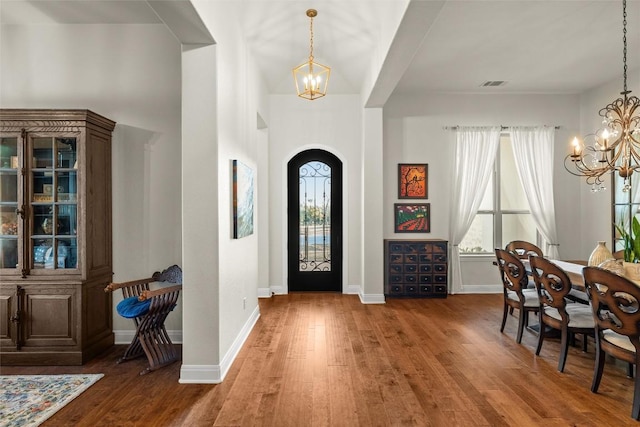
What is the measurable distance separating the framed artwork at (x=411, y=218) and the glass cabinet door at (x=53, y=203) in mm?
4612

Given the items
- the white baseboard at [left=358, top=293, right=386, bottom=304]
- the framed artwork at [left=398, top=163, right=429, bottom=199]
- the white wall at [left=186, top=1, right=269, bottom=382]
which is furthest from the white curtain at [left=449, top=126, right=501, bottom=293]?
the white wall at [left=186, top=1, right=269, bottom=382]

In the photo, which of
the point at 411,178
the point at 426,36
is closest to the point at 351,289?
the point at 411,178

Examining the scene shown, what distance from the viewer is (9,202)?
359 cm

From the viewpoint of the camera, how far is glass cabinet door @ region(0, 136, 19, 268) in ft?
11.8

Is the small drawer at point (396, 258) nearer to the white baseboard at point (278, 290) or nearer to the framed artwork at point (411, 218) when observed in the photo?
the framed artwork at point (411, 218)

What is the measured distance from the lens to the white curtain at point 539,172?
6.48m

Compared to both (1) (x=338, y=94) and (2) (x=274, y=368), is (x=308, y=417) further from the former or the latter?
(1) (x=338, y=94)

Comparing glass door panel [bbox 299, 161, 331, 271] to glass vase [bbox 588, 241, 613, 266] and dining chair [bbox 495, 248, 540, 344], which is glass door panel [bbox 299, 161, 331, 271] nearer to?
dining chair [bbox 495, 248, 540, 344]

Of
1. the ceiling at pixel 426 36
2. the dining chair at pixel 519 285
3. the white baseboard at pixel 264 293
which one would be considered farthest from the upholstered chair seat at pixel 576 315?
the white baseboard at pixel 264 293

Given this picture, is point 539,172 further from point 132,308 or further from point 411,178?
point 132,308

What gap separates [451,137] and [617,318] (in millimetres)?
4353

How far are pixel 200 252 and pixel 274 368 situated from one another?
1.22 m

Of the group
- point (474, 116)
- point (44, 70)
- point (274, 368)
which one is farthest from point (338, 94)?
point (274, 368)

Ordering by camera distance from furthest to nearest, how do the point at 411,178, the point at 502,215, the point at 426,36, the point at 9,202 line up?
the point at 502,215 → the point at 411,178 → the point at 426,36 → the point at 9,202
